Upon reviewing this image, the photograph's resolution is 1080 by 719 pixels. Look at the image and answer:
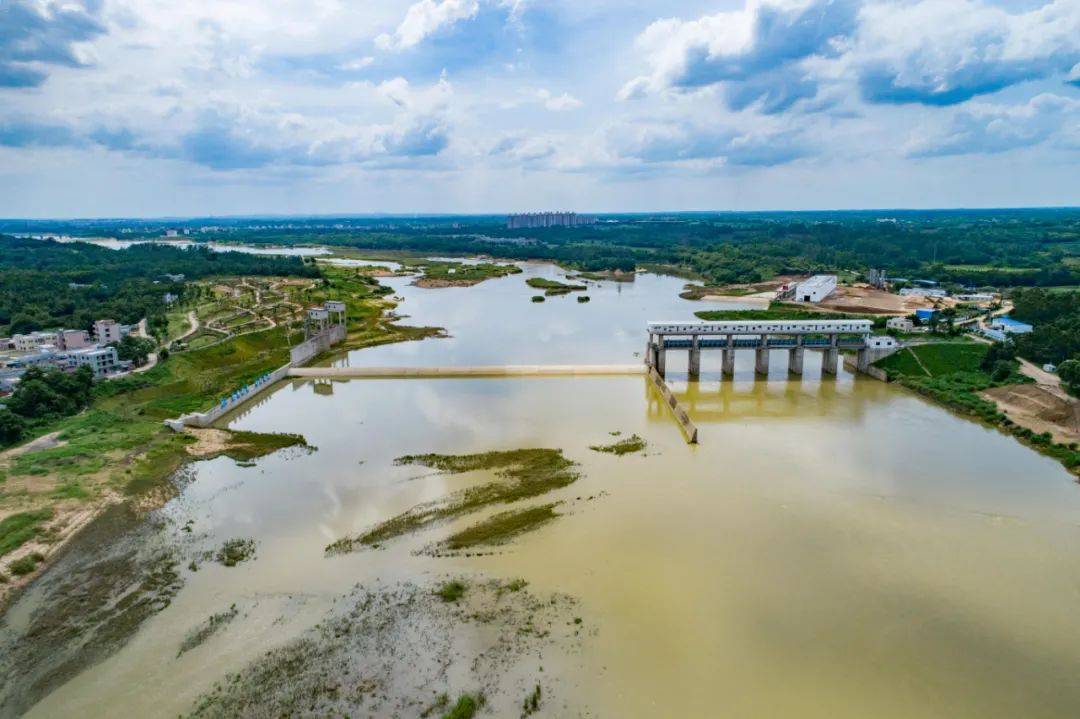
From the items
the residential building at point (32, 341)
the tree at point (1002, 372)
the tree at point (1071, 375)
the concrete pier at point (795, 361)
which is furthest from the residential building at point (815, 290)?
the residential building at point (32, 341)

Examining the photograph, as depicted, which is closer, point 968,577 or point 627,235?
point 968,577

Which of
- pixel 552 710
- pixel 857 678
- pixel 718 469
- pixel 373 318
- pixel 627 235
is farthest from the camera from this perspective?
pixel 627 235

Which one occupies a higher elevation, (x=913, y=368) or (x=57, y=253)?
(x=57, y=253)

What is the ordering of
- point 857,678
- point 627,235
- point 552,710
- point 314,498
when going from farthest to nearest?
1. point 627,235
2. point 314,498
3. point 857,678
4. point 552,710

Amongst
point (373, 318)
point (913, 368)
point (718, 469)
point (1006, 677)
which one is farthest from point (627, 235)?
point (1006, 677)

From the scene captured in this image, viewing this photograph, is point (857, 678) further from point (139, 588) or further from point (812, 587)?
point (139, 588)

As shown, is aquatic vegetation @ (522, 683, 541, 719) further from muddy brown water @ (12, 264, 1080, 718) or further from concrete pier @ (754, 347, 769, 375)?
concrete pier @ (754, 347, 769, 375)
